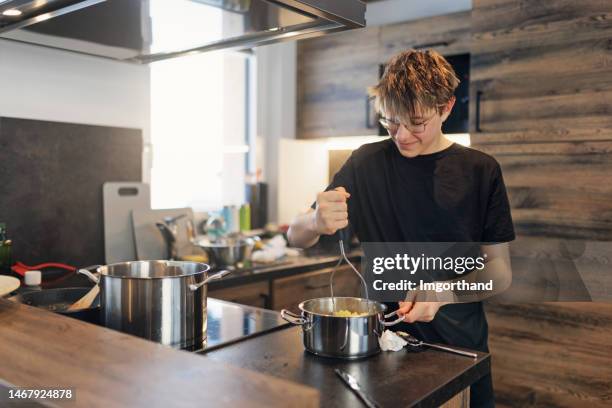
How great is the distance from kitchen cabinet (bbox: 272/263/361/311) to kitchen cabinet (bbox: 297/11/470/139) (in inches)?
31.8

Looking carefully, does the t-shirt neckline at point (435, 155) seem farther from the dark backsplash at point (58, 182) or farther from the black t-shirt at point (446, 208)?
the dark backsplash at point (58, 182)

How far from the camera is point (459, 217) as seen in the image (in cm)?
157

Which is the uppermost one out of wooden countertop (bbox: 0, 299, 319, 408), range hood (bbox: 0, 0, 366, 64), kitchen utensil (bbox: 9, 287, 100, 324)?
range hood (bbox: 0, 0, 366, 64)

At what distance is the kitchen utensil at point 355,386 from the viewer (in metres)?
0.90

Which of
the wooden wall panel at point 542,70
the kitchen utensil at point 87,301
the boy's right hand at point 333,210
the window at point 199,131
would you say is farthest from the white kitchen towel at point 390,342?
the window at point 199,131

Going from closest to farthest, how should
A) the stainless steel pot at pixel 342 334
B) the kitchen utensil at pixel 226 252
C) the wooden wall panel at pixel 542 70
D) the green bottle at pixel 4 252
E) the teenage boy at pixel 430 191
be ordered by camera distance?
the stainless steel pot at pixel 342 334 → the teenage boy at pixel 430 191 → the green bottle at pixel 4 252 → the wooden wall panel at pixel 542 70 → the kitchen utensil at pixel 226 252

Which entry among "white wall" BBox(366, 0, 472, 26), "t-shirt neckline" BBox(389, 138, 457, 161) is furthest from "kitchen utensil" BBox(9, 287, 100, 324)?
"white wall" BBox(366, 0, 472, 26)

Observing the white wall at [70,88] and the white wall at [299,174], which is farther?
the white wall at [299,174]

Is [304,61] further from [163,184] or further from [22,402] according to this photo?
[22,402]

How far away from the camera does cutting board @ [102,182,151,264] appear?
241cm

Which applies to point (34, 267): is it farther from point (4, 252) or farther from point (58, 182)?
point (58, 182)

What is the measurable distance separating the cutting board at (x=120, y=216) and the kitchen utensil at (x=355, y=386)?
163cm

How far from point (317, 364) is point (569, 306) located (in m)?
1.64

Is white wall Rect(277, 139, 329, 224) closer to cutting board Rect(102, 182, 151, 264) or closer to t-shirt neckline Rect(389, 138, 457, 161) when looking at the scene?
cutting board Rect(102, 182, 151, 264)
